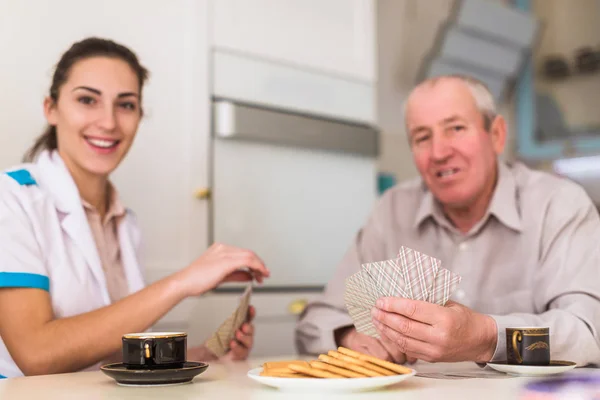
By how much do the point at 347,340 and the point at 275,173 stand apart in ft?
3.00

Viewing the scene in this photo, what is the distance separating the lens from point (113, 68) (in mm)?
1645

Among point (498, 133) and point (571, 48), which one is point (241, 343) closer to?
point (498, 133)

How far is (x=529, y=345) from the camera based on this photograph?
1.14 metres

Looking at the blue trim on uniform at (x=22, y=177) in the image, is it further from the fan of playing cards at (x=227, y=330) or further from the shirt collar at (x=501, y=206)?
the shirt collar at (x=501, y=206)

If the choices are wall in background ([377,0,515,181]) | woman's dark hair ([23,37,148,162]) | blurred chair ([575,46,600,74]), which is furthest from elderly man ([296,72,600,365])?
blurred chair ([575,46,600,74])

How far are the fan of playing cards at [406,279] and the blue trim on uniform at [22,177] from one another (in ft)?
2.39

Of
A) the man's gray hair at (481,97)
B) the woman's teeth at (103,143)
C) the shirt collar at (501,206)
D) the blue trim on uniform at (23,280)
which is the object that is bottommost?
the blue trim on uniform at (23,280)

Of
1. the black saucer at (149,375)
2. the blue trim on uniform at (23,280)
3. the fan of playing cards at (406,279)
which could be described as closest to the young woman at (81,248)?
the blue trim on uniform at (23,280)

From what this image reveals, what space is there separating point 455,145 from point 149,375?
1.09m

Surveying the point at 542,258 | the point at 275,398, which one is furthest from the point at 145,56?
the point at 275,398

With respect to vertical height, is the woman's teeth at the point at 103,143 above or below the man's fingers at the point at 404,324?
above

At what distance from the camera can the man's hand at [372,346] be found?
1366 mm

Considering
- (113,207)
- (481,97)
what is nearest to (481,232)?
(481,97)

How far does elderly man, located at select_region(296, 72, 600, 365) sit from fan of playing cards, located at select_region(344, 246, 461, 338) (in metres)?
0.26
